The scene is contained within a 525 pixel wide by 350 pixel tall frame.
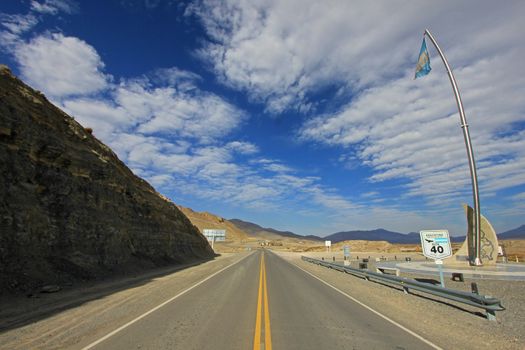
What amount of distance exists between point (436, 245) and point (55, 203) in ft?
64.2

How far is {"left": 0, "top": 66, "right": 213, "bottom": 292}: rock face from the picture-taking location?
1562cm

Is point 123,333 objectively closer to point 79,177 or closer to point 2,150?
point 2,150

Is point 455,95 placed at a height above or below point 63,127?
above

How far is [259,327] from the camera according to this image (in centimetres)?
805

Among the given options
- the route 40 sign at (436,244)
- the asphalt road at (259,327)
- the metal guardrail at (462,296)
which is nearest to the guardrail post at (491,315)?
the metal guardrail at (462,296)

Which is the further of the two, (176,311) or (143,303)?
(143,303)

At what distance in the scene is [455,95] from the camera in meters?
28.8

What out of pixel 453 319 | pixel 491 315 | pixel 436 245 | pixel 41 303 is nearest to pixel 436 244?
pixel 436 245

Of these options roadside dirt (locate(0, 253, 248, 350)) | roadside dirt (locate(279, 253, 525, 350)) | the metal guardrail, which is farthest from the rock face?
the metal guardrail

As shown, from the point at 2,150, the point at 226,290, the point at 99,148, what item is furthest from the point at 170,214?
the point at 226,290

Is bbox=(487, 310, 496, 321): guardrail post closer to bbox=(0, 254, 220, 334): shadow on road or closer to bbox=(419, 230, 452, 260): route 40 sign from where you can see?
bbox=(419, 230, 452, 260): route 40 sign

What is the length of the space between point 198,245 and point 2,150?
4154cm

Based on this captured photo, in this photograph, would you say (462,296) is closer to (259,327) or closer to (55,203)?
(259,327)

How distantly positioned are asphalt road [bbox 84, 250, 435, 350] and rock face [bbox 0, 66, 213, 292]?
25.7 feet
